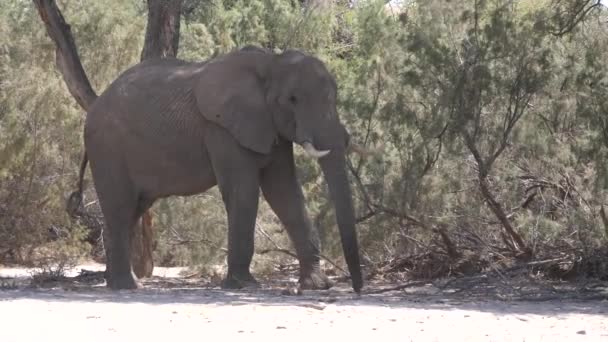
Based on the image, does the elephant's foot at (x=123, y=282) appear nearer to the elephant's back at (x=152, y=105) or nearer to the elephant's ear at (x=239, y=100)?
the elephant's back at (x=152, y=105)

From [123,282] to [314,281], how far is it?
2.38 metres

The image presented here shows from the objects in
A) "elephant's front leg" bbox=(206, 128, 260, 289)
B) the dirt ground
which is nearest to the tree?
"elephant's front leg" bbox=(206, 128, 260, 289)

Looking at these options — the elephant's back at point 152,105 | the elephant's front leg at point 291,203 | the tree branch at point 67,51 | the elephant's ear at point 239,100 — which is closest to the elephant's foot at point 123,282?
the elephant's back at point 152,105

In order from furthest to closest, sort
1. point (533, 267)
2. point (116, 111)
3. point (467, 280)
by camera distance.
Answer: point (116, 111)
point (533, 267)
point (467, 280)

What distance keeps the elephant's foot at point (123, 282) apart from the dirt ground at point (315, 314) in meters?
1.04

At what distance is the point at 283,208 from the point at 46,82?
25.5ft

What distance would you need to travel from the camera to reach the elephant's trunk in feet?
38.5

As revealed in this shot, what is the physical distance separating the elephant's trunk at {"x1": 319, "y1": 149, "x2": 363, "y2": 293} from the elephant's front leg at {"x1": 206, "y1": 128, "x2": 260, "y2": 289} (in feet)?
3.74

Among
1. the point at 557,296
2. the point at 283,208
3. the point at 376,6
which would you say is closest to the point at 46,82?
the point at 376,6

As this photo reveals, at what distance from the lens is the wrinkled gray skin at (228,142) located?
12.6 metres

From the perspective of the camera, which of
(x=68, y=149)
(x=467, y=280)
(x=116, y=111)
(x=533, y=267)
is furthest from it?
(x=68, y=149)

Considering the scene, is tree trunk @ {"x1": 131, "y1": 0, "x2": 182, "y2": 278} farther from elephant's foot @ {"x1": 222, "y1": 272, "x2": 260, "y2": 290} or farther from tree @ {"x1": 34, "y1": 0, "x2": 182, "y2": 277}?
elephant's foot @ {"x1": 222, "y1": 272, "x2": 260, "y2": 290}

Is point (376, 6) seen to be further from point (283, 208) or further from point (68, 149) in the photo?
point (68, 149)

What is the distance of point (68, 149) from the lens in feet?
68.4
